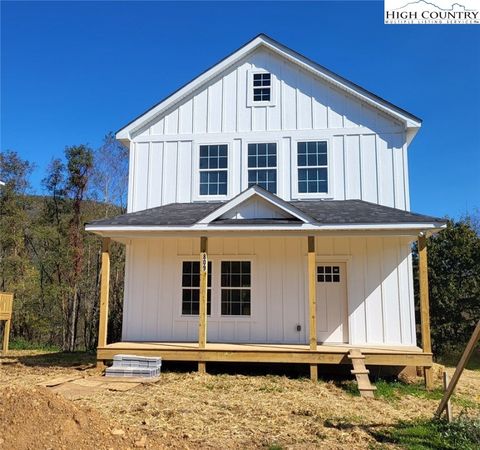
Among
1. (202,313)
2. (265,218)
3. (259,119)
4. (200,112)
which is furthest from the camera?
(200,112)

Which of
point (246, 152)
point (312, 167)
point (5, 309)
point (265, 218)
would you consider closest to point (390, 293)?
point (265, 218)

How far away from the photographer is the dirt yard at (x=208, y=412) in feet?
16.3

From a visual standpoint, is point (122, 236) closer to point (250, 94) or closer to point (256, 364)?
point (256, 364)

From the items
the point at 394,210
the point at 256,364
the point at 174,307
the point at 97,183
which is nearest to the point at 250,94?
the point at 394,210

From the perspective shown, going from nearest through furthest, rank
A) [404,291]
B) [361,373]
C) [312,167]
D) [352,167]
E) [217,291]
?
[361,373] → [404,291] → [217,291] → [352,167] → [312,167]

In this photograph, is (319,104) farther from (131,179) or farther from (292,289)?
(131,179)

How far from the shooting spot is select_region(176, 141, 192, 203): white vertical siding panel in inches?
500

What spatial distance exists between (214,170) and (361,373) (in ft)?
21.7

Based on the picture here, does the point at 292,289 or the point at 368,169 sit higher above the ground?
the point at 368,169

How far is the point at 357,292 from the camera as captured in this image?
37.6 feet

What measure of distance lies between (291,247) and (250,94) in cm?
452

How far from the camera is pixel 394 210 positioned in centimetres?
1100

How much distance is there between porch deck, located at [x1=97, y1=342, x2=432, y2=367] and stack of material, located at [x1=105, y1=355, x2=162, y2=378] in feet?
1.47

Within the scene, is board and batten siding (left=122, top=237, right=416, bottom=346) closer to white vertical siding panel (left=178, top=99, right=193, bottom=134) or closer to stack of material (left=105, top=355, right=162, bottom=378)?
stack of material (left=105, top=355, right=162, bottom=378)
